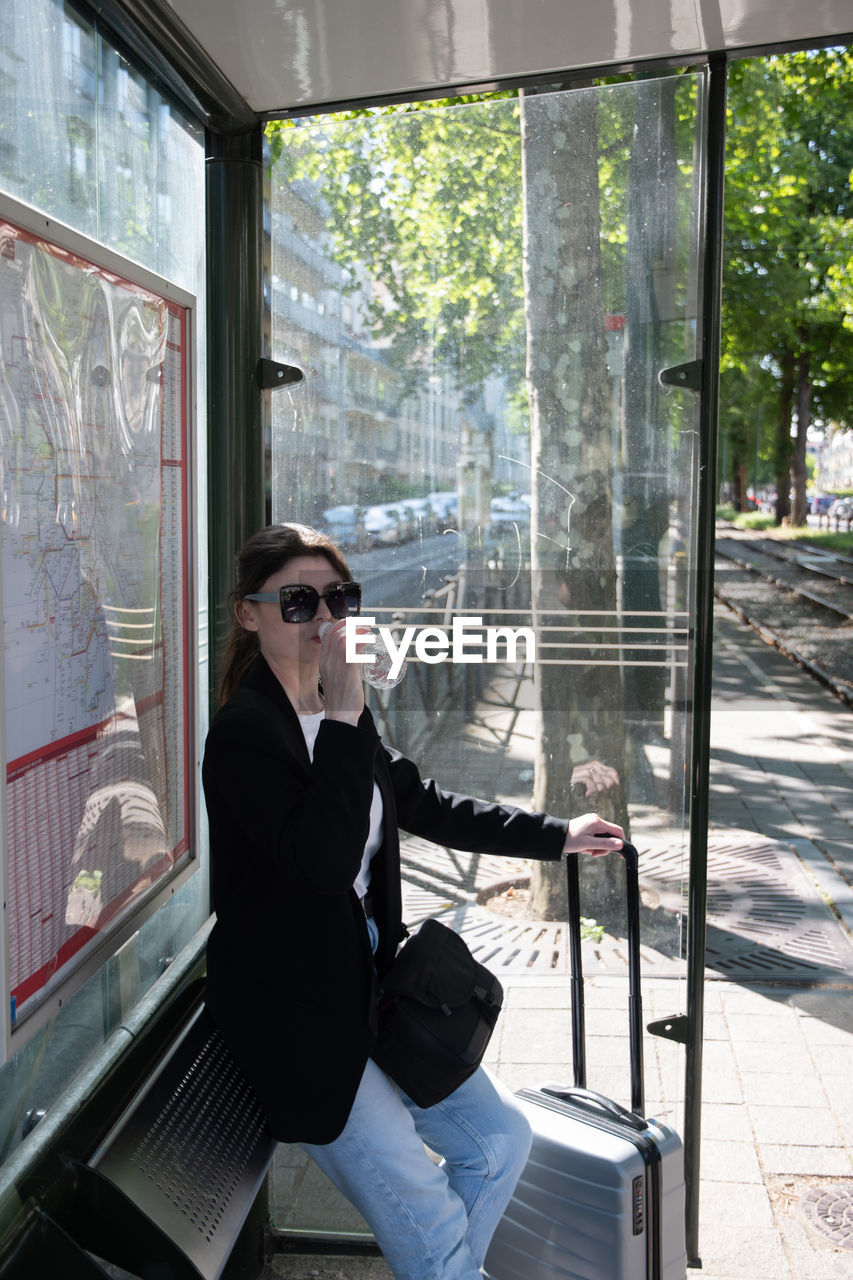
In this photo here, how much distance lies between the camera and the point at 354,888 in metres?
2.37

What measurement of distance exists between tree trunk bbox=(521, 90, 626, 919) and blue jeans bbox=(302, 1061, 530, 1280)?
0.97 meters

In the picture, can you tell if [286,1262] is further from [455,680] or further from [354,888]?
[455,680]

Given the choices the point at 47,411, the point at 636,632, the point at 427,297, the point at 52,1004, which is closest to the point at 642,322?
the point at 427,297

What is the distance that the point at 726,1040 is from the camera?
4.71 m

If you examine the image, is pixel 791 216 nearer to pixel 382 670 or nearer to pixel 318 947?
pixel 382 670

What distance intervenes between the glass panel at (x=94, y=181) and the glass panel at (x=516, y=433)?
29 cm

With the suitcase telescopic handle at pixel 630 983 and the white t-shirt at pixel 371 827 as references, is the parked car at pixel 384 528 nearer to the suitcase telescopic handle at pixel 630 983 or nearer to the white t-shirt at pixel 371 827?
the white t-shirt at pixel 371 827

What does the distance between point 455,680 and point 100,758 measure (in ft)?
3.50

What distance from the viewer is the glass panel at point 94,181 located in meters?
1.99

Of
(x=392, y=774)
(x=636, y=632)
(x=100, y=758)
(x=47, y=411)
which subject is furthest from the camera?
(x=636, y=632)

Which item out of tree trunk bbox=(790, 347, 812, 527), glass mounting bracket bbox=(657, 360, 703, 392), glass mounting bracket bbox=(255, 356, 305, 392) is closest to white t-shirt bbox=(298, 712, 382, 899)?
glass mounting bracket bbox=(255, 356, 305, 392)

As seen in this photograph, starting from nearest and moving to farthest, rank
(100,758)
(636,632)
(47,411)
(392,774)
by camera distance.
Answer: (47,411) → (100,758) → (392,774) → (636,632)

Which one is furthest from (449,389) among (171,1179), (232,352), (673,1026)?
(171,1179)

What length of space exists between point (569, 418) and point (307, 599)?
3.12 ft
